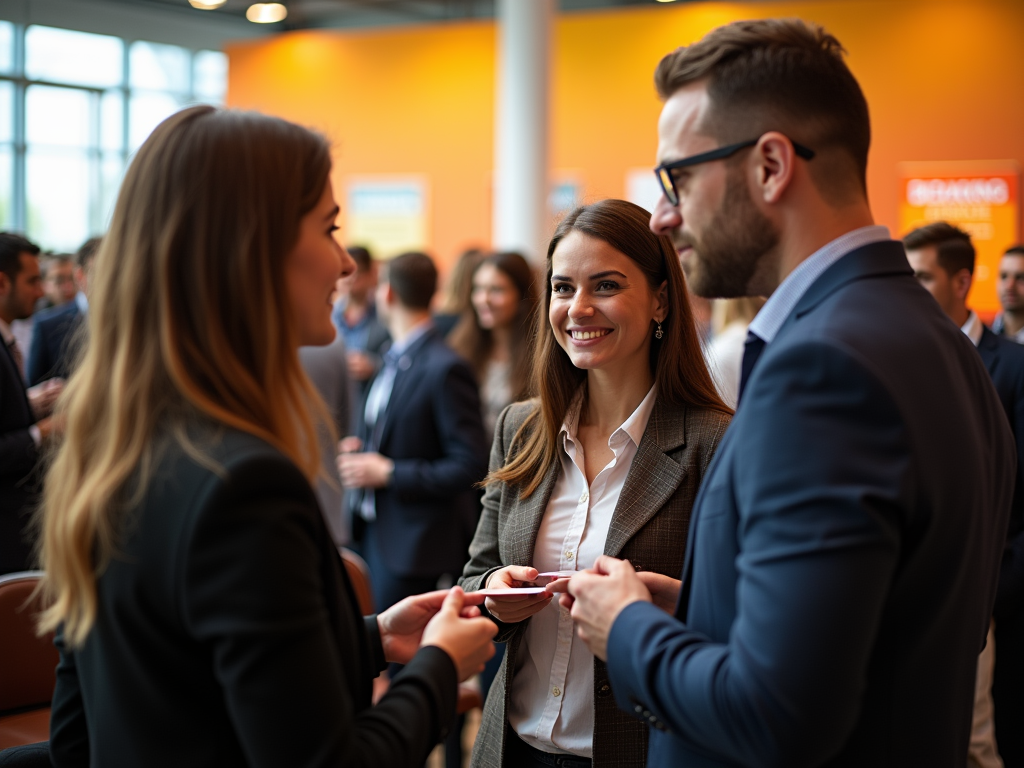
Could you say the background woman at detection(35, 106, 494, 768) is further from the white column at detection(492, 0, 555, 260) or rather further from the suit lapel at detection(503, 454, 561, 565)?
the white column at detection(492, 0, 555, 260)

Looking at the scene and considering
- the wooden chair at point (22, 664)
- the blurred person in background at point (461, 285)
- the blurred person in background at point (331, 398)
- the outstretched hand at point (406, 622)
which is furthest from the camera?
the blurred person in background at point (461, 285)

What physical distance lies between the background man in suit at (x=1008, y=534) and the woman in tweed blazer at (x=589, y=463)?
4.34ft

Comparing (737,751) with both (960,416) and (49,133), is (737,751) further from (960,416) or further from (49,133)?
(49,133)

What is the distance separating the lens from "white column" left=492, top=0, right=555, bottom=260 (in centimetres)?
820

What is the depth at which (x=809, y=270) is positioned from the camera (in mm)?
1220

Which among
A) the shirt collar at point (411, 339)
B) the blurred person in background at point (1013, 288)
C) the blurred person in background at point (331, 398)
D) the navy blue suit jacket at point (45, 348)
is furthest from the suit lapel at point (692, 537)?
the navy blue suit jacket at point (45, 348)

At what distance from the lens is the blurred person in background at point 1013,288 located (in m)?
4.31

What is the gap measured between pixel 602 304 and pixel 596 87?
31.9ft

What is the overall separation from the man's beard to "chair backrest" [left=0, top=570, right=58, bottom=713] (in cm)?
190

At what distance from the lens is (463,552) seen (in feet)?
13.3

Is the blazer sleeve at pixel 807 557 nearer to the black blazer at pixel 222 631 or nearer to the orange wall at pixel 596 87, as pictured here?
the black blazer at pixel 222 631

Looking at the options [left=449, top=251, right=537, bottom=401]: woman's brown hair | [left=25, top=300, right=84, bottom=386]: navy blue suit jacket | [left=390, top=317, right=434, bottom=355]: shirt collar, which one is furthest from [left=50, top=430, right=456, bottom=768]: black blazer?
[left=25, top=300, right=84, bottom=386]: navy blue suit jacket

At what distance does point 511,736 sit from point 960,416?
1.15 metres

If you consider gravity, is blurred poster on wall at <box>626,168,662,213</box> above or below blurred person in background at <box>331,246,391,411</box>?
above
